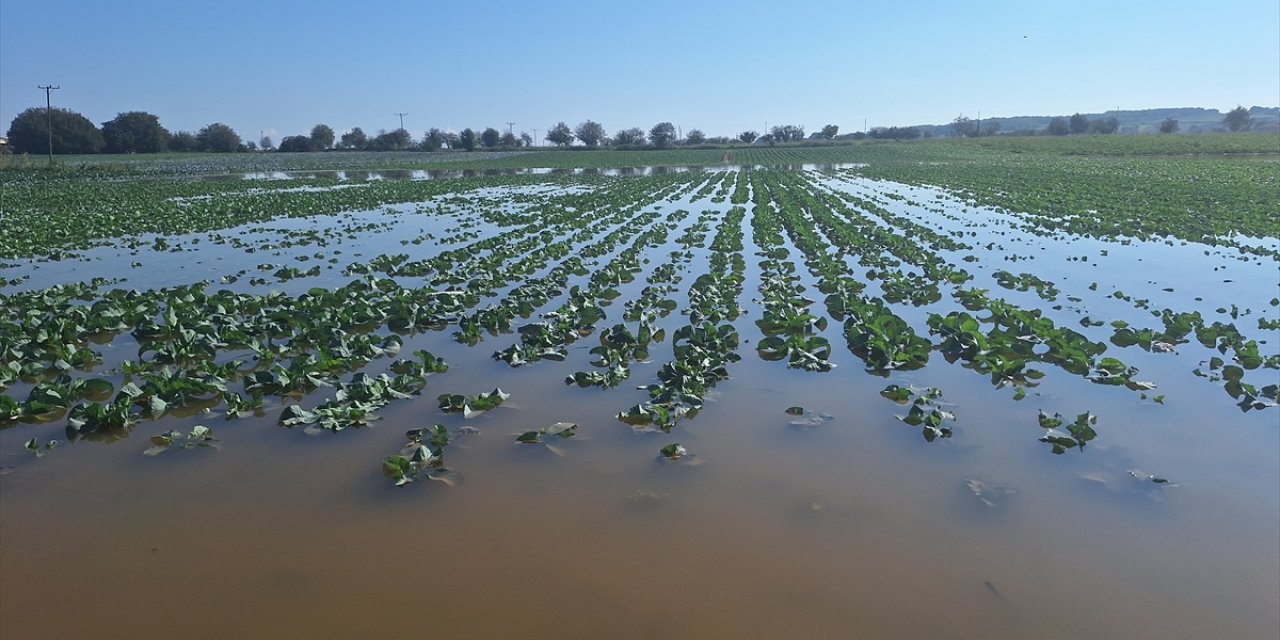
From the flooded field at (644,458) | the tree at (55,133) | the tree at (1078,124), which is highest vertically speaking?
the tree at (1078,124)

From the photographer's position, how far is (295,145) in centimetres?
12775

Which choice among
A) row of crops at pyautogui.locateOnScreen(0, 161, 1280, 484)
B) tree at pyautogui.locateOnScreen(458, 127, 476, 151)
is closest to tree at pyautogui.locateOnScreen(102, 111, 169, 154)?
tree at pyautogui.locateOnScreen(458, 127, 476, 151)

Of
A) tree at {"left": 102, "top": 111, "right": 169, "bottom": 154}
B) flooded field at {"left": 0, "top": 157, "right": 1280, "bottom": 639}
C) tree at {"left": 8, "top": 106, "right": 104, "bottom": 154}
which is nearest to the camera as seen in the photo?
flooded field at {"left": 0, "top": 157, "right": 1280, "bottom": 639}

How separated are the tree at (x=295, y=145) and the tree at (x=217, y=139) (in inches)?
507

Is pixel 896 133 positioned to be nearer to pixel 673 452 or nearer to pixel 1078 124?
pixel 1078 124

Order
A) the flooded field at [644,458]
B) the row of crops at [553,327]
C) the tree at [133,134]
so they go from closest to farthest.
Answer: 1. the flooded field at [644,458]
2. the row of crops at [553,327]
3. the tree at [133,134]

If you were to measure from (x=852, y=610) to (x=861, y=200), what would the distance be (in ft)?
82.0

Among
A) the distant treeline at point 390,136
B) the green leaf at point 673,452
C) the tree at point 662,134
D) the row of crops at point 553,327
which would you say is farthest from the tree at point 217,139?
the green leaf at point 673,452

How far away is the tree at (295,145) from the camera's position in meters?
127

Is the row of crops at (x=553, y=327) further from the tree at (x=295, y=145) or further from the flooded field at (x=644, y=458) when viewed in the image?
the tree at (x=295, y=145)

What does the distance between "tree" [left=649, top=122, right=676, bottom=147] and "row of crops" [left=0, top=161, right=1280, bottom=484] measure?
11898cm

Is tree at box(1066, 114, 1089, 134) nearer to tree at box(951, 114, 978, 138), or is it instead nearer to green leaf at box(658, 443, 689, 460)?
tree at box(951, 114, 978, 138)

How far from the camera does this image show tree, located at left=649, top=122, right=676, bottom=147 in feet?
441

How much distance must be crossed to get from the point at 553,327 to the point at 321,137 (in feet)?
446
